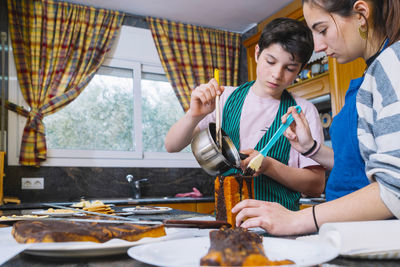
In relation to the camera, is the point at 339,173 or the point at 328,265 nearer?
the point at 328,265

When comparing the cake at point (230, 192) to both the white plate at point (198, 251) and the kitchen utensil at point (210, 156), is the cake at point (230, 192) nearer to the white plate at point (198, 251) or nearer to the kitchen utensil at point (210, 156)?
the kitchen utensil at point (210, 156)

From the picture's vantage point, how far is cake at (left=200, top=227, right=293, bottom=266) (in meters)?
0.42

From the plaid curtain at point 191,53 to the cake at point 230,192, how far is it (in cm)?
292

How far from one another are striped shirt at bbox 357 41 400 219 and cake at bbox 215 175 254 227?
0.27 m

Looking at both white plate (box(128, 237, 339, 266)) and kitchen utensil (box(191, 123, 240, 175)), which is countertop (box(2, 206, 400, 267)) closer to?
white plate (box(128, 237, 339, 266))

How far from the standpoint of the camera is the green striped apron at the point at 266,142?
1.39m

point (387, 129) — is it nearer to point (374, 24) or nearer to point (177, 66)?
point (374, 24)

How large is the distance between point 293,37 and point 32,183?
270 cm

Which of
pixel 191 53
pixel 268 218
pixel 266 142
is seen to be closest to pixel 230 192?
pixel 268 218

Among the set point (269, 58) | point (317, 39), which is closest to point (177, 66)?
point (269, 58)

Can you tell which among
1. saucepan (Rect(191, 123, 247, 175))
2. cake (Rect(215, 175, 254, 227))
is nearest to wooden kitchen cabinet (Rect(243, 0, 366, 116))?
saucepan (Rect(191, 123, 247, 175))

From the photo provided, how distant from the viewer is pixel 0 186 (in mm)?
2617

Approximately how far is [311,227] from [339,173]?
0.33m

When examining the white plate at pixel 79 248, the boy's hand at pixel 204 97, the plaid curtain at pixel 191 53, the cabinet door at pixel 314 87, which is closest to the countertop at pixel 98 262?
the white plate at pixel 79 248
